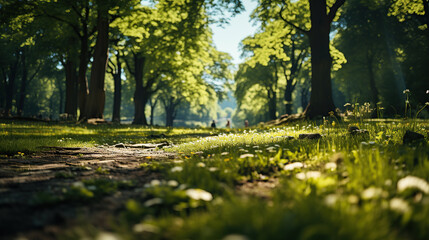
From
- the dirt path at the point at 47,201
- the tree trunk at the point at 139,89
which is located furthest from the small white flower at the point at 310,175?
the tree trunk at the point at 139,89

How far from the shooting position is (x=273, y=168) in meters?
3.42

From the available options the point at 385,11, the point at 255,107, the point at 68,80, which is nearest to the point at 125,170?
the point at 68,80

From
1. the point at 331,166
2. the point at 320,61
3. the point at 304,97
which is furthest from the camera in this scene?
the point at 304,97

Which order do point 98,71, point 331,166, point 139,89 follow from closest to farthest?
1. point 331,166
2. point 98,71
3. point 139,89

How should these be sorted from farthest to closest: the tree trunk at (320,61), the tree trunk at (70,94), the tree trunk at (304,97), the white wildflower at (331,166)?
the tree trunk at (304,97) → the tree trunk at (70,94) → the tree trunk at (320,61) → the white wildflower at (331,166)

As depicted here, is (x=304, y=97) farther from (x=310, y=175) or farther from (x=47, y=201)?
(x=47, y=201)

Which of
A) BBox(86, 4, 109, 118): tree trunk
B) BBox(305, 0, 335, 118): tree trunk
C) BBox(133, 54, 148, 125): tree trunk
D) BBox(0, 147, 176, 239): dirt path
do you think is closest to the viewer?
BBox(0, 147, 176, 239): dirt path

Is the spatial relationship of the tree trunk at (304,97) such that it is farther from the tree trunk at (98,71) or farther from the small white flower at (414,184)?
the small white flower at (414,184)

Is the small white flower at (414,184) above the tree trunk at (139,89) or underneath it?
underneath

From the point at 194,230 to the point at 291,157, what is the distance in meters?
2.43

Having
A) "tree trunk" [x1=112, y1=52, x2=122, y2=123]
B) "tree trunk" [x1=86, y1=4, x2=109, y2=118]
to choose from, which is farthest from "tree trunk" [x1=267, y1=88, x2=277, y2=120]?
"tree trunk" [x1=86, y1=4, x2=109, y2=118]

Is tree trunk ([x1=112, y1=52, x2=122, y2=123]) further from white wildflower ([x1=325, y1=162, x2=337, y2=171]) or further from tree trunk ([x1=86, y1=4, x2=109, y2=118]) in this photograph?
white wildflower ([x1=325, y1=162, x2=337, y2=171])

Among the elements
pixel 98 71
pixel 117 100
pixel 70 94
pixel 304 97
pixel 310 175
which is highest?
pixel 304 97

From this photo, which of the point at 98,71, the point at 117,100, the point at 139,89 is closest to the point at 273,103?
the point at 139,89
